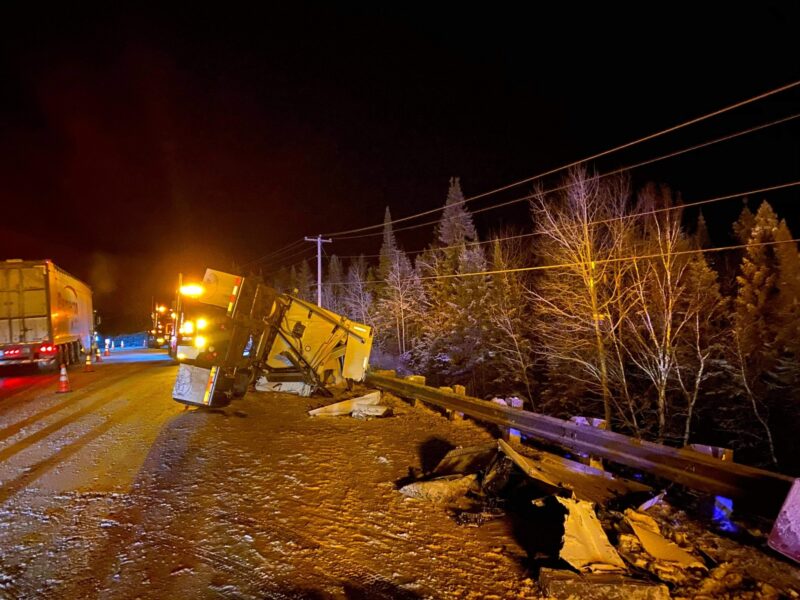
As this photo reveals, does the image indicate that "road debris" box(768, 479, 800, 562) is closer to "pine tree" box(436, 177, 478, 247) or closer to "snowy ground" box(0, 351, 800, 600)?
"snowy ground" box(0, 351, 800, 600)

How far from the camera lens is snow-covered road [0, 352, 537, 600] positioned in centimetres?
341

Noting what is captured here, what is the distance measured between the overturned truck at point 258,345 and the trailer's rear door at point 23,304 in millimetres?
7118

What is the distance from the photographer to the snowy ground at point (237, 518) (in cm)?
341

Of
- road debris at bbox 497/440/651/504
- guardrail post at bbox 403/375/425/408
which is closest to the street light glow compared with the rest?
guardrail post at bbox 403/375/425/408

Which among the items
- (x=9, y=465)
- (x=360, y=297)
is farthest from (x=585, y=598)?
(x=360, y=297)

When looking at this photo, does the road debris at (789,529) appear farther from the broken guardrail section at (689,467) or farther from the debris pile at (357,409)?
the debris pile at (357,409)

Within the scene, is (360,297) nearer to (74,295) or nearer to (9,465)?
(74,295)

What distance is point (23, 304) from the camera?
15750mm

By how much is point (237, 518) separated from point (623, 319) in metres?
17.8

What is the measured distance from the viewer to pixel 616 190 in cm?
1830

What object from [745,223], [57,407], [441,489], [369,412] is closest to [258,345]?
[369,412]

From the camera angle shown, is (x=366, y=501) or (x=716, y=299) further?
(x=716, y=299)

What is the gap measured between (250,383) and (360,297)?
36.9 m

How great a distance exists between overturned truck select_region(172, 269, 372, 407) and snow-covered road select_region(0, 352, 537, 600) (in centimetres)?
111
